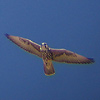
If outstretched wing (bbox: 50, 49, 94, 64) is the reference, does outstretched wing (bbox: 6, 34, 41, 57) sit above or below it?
above

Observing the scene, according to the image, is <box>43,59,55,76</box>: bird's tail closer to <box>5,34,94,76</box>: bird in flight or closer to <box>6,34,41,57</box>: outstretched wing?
<box>5,34,94,76</box>: bird in flight

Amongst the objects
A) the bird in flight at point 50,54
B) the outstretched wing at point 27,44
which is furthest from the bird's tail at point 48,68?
the outstretched wing at point 27,44

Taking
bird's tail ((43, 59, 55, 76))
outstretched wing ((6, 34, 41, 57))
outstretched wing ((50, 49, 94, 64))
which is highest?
outstretched wing ((6, 34, 41, 57))

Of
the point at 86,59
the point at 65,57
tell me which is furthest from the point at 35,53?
the point at 86,59

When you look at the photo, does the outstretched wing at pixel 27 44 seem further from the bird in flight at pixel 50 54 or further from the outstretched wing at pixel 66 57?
the outstretched wing at pixel 66 57

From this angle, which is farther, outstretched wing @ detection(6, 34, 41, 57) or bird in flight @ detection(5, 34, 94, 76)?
outstretched wing @ detection(6, 34, 41, 57)

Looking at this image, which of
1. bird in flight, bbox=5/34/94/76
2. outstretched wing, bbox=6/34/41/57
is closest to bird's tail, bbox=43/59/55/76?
bird in flight, bbox=5/34/94/76

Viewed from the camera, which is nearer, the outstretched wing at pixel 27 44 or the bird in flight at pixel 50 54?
the bird in flight at pixel 50 54
